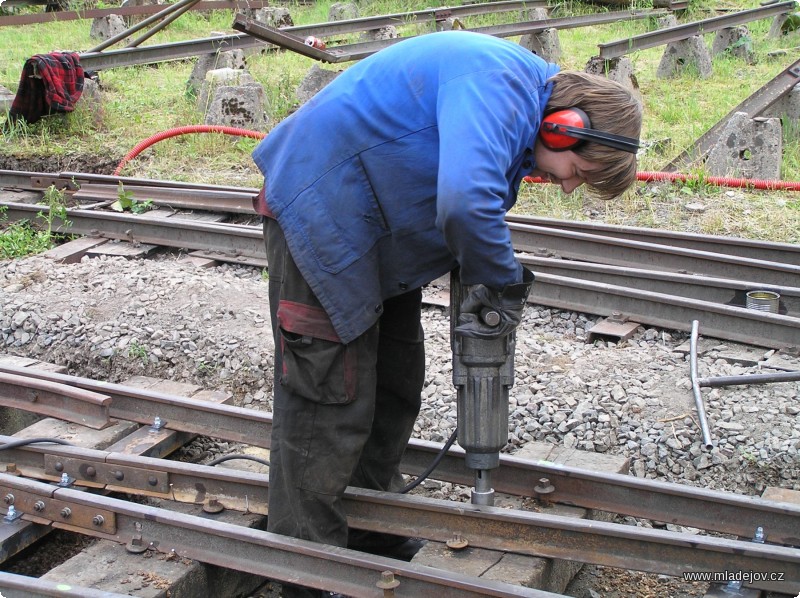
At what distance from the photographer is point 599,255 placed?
21.3 feet

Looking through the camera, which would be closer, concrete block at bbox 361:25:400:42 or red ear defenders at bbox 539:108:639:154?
red ear defenders at bbox 539:108:639:154

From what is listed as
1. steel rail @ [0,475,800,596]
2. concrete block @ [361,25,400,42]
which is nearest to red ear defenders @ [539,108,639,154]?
steel rail @ [0,475,800,596]

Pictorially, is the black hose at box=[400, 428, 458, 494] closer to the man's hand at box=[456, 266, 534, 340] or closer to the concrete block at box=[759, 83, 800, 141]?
the man's hand at box=[456, 266, 534, 340]

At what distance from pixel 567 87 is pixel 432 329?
9.35ft

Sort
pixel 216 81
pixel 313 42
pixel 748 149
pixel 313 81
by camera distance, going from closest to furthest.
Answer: pixel 748 149
pixel 313 42
pixel 216 81
pixel 313 81

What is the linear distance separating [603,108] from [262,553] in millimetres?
1979

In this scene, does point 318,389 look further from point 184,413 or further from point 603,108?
point 184,413

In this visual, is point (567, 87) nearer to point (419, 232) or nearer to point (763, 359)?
point (419, 232)

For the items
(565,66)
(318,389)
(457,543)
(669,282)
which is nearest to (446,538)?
(457,543)

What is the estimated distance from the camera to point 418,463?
415cm

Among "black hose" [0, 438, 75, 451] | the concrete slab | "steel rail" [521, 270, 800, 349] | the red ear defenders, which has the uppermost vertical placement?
the red ear defenders

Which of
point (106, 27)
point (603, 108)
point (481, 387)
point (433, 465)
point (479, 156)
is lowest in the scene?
point (433, 465)

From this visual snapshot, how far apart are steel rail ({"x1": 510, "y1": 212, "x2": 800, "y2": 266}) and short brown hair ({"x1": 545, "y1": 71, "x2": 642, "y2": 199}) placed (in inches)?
149

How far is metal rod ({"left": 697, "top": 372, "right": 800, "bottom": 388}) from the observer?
4648 mm
